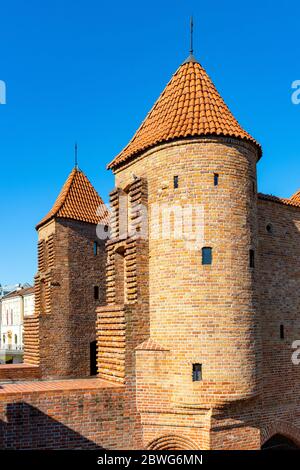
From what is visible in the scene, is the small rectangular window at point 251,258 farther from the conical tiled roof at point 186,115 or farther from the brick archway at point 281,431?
the brick archway at point 281,431

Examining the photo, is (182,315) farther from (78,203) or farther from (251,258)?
(78,203)

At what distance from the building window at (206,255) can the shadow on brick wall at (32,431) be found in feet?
18.0

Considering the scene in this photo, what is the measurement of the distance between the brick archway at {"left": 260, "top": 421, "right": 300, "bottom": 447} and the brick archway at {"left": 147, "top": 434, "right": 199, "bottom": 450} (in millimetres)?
2540

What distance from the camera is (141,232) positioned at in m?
14.7

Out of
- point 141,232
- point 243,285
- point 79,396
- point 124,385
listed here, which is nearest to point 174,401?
point 124,385

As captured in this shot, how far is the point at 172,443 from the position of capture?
13.5 meters

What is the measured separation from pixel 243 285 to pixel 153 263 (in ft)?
8.25

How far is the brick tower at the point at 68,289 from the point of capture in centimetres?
2020

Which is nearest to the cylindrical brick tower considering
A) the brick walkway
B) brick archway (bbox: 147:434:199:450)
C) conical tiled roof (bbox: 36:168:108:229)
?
brick archway (bbox: 147:434:199:450)

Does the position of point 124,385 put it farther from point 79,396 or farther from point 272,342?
point 272,342

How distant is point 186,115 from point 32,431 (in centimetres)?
928

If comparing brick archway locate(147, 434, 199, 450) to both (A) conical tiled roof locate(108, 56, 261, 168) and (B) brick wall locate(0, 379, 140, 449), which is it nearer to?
(B) brick wall locate(0, 379, 140, 449)

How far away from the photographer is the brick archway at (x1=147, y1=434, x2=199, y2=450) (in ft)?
43.7
